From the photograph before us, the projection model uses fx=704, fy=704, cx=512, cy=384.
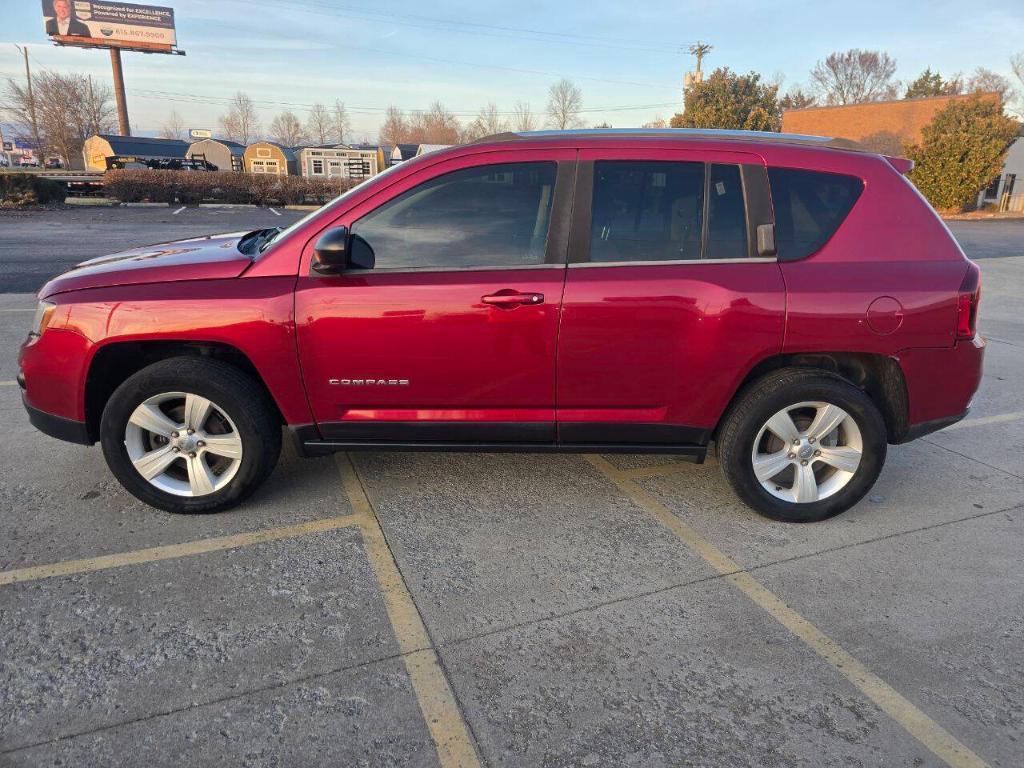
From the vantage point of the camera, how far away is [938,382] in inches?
135

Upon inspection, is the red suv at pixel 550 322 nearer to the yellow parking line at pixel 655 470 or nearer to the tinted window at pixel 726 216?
the tinted window at pixel 726 216

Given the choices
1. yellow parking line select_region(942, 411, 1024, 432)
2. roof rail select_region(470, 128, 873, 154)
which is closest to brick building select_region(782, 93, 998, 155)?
yellow parking line select_region(942, 411, 1024, 432)

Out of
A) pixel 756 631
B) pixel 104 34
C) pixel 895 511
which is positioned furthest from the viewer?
pixel 104 34

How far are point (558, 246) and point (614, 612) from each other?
64.0 inches

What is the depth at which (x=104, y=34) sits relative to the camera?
71812 mm

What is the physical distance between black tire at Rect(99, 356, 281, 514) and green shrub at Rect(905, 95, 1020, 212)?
33729 mm

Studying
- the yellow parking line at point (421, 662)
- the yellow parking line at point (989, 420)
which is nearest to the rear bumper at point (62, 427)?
the yellow parking line at point (421, 662)

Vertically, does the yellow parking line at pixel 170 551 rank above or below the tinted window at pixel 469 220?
below

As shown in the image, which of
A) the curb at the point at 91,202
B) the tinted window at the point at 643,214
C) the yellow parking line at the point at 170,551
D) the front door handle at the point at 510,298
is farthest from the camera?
the curb at the point at 91,202

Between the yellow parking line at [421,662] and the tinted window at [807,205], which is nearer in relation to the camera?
the yellow parking line at [421,662]

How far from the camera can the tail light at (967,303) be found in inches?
130

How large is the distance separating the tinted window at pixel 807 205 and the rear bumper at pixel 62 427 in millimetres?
3440

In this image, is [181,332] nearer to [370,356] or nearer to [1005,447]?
[370,356]

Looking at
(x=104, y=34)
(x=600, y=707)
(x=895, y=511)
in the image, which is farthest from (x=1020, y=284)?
(x=104, y=34)
